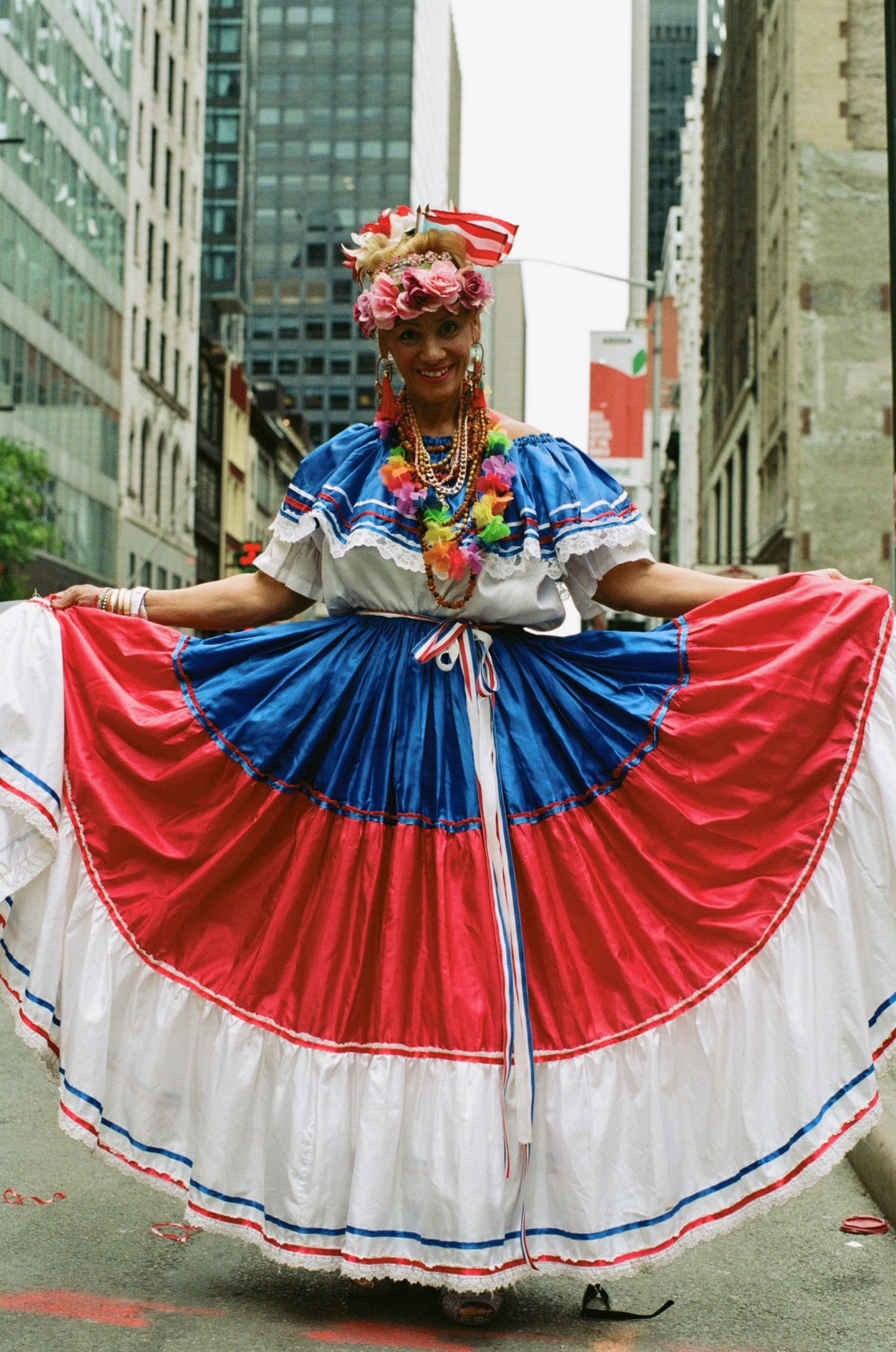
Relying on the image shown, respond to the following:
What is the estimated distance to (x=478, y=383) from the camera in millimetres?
4133

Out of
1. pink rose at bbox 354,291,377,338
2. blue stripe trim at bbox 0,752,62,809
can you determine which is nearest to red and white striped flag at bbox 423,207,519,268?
pink rose at bbox 354,291,377,338

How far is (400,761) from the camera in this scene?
12.3 feet

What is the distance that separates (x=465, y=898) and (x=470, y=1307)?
3.04 feet

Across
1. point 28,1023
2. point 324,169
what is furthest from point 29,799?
point 324,169

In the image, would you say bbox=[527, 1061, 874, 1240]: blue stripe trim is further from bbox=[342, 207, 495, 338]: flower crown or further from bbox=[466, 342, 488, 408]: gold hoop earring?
bbox=[342, 207, 495, 338]: flower crown

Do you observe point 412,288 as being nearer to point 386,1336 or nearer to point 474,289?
point 474,289

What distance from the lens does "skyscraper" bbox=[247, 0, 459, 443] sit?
147 metres

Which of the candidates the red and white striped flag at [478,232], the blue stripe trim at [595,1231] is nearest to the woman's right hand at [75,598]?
the red and white striped flag at [478,232]

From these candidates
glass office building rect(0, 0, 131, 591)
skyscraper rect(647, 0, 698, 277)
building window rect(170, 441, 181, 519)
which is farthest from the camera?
skyscraper rect(647, 0, 698, 277)

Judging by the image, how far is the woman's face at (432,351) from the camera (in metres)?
3.98

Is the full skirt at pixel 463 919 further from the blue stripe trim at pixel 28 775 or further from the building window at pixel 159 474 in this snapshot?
the building window at pixel 159 474

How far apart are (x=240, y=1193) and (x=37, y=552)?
3543 cm

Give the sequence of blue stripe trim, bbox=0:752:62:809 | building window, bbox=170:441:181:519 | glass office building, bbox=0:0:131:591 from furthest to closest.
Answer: building window, bbox=170:441:181:519 < glass office building, bbox=0:0:131:591 < blue stripe trim, bbox=0:752:62:809

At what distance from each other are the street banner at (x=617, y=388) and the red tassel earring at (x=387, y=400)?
2491 cm
